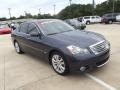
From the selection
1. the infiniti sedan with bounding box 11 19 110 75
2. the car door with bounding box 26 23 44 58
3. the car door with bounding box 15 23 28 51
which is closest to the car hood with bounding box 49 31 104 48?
the infiniti sedan with bounding box 11 19 110 75

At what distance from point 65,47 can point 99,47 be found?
884 millimetres

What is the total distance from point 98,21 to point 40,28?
87.1 ft

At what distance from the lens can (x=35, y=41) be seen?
5.38m

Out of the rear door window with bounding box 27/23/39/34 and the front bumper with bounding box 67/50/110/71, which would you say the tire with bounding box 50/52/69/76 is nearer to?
the front bumper with bounding box 67/50/110/71

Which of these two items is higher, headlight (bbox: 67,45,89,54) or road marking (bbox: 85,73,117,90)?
headlight (bbox: 67,45,89,54)

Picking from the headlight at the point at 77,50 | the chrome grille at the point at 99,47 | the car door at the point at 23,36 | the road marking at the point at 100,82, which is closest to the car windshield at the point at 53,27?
the car door at the point at 23,36

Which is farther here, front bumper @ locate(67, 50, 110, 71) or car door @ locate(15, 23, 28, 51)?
car door @ locate(15, 23, 28, 51)

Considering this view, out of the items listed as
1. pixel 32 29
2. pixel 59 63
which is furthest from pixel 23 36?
pixel 59 63

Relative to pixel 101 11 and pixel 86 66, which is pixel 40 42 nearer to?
pixel 86 66

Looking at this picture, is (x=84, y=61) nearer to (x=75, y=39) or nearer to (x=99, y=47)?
(x=99, y=47)

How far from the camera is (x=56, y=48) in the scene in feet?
14.5

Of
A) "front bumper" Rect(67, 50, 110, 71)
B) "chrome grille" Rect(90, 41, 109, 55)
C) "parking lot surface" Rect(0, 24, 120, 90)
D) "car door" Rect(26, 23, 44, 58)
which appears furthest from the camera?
"car door" Rect(26, 23, 44, 58)

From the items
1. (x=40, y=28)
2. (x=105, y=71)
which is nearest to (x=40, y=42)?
(x=40, y=28)

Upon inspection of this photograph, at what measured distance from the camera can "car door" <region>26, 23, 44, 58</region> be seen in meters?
5.18
